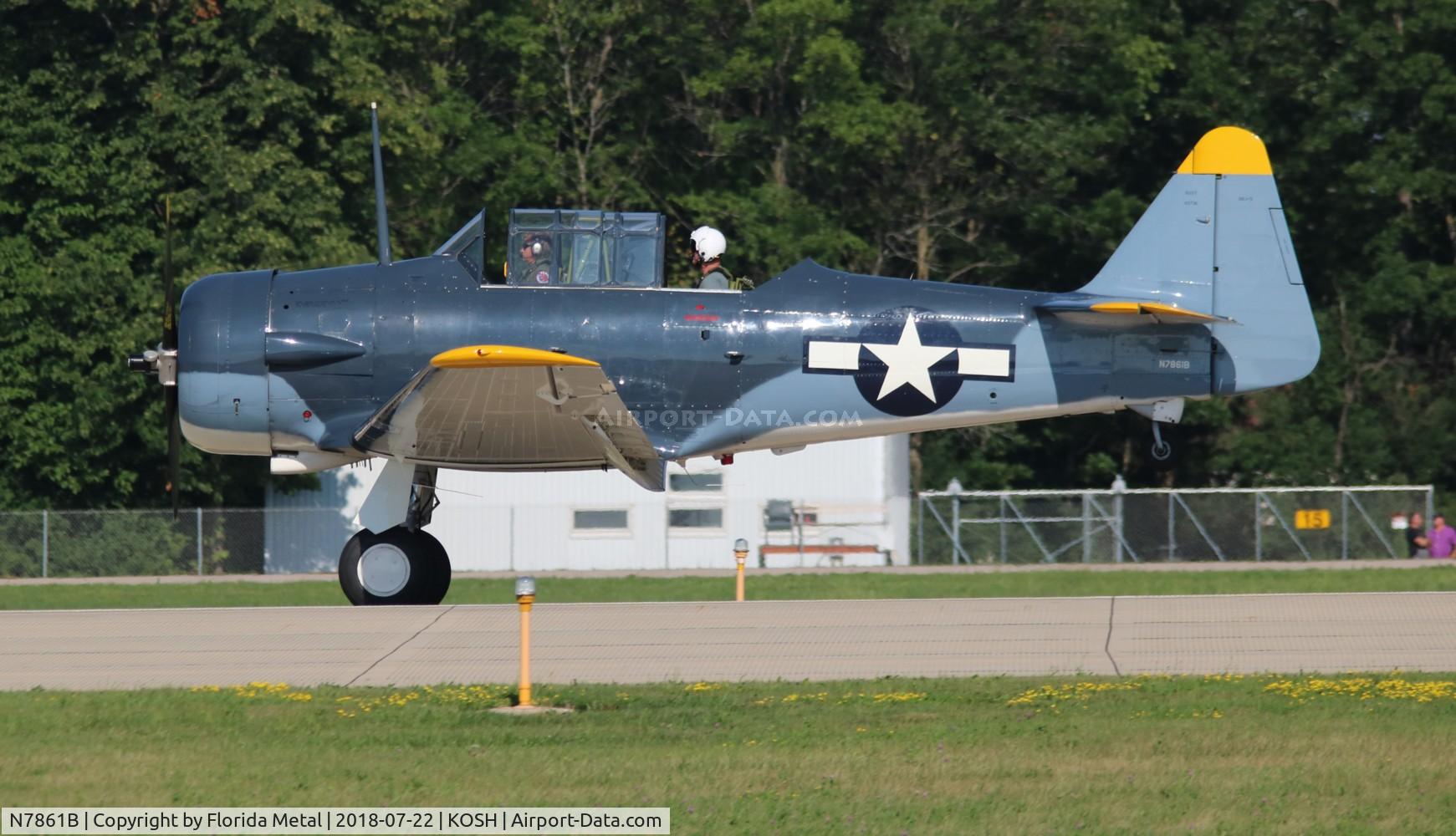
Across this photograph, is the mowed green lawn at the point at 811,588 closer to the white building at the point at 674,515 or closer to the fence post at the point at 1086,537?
the fence post at the point at 1086,537

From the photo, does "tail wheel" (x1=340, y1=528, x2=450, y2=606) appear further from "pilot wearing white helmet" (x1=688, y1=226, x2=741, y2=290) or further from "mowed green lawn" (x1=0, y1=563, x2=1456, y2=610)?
"mowed green lawn" (x1=0, y1=563, x2=1456, y2=610)

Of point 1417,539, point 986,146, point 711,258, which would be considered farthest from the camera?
point 986,146

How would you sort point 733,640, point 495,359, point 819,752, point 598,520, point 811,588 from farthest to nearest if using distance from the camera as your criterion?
point 598,520 → point 811,588 → point 733,640 → point 495,359 → point 819,752

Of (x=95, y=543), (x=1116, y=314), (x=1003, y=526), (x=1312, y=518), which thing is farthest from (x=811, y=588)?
(x=95, y=543)

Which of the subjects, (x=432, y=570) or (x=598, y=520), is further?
(x=598, y=520)

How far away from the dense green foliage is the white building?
4063 millimetres

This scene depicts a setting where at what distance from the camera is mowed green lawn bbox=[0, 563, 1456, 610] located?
2044 centimetres

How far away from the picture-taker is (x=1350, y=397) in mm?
34719

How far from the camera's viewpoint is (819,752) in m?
8.77

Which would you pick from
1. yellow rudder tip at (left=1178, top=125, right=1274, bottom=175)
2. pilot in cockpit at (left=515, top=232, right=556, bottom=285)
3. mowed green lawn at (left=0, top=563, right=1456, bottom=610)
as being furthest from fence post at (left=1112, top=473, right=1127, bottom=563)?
pilot in cockpit at (left=515, top=232, right=556, bottom=285)

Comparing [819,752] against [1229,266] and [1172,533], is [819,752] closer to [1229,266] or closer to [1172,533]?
[1229,266]

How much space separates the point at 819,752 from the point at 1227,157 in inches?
348

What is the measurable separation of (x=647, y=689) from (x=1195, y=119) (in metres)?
28.8

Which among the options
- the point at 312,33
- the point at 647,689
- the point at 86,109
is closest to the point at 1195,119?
the point at 312,33
